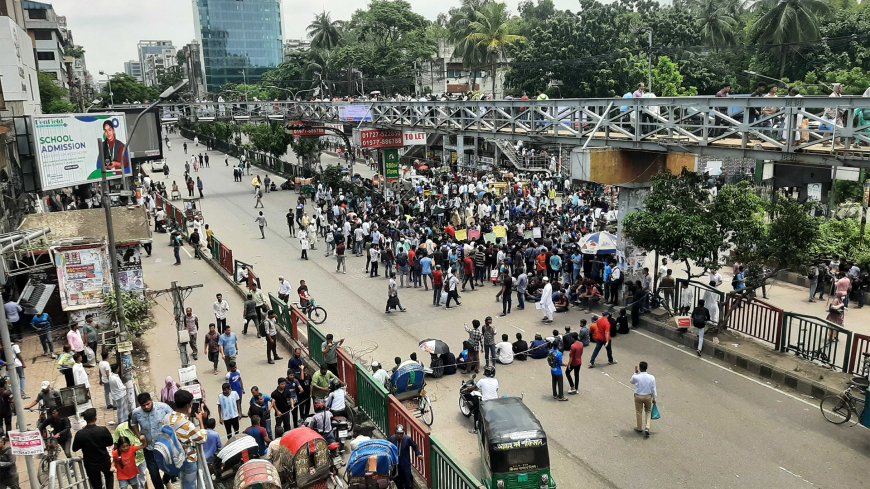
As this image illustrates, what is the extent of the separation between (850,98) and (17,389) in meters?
14.8

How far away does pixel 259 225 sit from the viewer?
32.8 meters

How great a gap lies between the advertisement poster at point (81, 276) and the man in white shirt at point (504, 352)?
1054cm

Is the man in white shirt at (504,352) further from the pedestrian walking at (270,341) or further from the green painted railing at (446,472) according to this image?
the green painted railing at (446,472)

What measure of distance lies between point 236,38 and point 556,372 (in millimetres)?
165862

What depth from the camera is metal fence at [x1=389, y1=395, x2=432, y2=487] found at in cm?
1040

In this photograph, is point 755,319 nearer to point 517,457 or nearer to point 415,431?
point 517,457

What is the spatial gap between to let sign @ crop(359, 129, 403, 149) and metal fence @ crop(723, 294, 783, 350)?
70.2 feet

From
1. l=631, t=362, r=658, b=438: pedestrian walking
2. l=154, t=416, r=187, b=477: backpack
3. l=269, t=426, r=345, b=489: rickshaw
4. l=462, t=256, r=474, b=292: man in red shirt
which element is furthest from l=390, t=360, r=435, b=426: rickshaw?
l=462, t=256, r=474, b=292: man in red shirt

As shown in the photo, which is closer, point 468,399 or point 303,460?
point 303,460

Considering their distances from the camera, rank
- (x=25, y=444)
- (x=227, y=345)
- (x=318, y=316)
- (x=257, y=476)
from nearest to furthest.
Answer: (x=25, y=444)
(x=257, y=476)
(x=227, y=345)
(x=318, y=316)

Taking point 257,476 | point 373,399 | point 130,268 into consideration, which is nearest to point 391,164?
point 130,268

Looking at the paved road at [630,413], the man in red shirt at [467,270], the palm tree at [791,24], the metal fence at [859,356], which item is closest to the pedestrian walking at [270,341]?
the paved road at [630,413]

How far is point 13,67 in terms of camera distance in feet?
94.1

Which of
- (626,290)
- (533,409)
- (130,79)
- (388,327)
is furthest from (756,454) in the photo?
(130,79)
